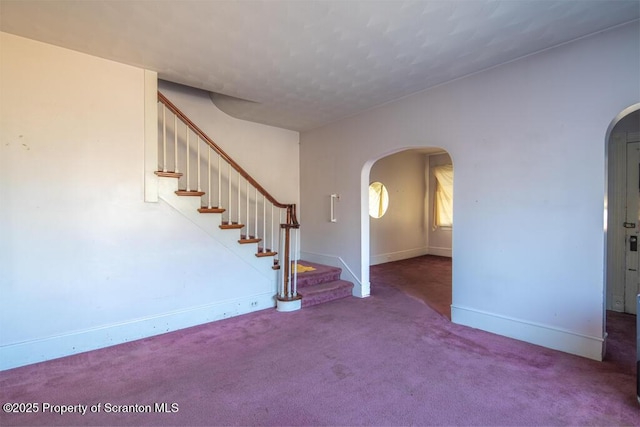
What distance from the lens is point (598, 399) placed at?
2.06 metres

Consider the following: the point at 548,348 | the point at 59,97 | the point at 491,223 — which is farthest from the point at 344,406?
the point at 59,97

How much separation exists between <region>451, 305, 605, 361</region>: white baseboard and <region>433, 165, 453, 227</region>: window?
4.79m

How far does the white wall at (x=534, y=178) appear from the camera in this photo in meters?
2.56

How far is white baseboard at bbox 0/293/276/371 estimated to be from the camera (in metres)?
2.57

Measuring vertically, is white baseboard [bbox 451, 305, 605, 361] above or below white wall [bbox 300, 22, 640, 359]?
below

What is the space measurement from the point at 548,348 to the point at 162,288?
153 inches

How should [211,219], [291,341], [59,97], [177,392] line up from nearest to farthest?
[177,392]
[59,97]
[291,341]
[211,219]

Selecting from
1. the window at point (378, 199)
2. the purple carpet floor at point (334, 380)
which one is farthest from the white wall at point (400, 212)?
the purple carpet floor at point (334, 380)

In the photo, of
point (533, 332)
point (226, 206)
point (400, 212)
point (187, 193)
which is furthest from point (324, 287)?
point (400, 212)

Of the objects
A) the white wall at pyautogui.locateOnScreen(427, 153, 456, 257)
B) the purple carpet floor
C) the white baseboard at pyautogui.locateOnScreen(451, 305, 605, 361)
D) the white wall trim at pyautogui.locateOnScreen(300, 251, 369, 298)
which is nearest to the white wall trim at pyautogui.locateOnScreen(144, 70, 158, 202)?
the purple carpet floor

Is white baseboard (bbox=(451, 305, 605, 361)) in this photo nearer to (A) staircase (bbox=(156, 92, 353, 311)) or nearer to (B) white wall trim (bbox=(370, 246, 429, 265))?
(A) staircase (bbox=(156, 92, 353, 311))

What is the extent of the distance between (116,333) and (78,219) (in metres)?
1.17

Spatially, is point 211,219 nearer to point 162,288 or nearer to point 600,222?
point 162,288

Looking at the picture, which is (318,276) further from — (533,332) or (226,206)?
(533,332)
